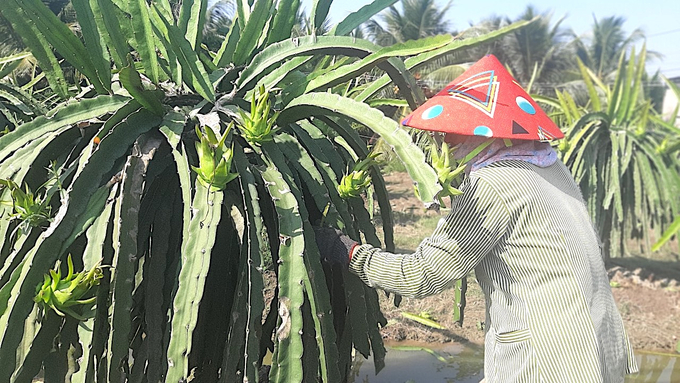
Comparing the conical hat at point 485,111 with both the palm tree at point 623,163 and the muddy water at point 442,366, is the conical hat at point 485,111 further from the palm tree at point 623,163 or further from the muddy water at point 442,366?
the palm tree at point 623,163

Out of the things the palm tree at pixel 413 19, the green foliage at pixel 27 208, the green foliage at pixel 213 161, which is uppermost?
the palm tree at pixel 413 19

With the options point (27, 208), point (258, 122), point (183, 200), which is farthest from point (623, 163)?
point (27, 208)

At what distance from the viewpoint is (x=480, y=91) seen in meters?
1.58

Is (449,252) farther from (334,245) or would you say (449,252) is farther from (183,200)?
(183,200)

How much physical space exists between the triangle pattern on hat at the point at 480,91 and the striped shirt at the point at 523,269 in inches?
6.5

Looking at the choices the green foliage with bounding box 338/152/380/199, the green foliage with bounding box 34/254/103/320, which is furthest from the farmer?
the green foliage with bounding box 34/254/103/320

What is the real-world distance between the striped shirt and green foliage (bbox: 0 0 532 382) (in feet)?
0.76

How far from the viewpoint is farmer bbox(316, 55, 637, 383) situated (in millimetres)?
1447

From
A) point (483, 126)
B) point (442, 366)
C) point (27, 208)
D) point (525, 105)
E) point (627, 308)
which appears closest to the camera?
point (27, 208)

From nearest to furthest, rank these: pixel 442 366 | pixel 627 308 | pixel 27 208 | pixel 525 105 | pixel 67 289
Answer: pixel 67 289 → pixel 27 208 → pixel 525 105 → pixel 442 366 → pixel 627 308

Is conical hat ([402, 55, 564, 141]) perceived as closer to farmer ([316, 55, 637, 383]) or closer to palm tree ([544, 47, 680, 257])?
farmer ([316, 55, 637, 383])

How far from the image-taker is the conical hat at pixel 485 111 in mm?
1484

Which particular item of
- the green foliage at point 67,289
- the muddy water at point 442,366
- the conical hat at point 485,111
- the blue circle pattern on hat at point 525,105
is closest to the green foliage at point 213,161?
the green foliage at point 67,289

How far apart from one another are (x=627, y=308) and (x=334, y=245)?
413 centimetres
